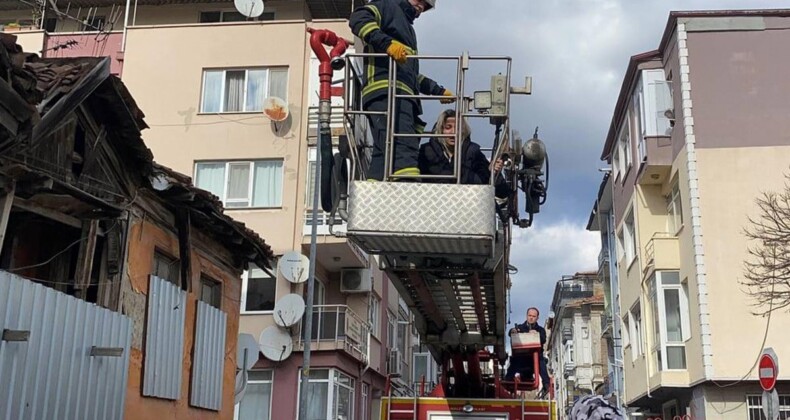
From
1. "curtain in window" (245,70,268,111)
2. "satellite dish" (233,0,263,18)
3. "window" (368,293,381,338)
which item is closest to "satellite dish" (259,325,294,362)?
"window" (368,293,381,338)

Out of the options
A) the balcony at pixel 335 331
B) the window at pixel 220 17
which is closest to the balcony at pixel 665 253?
the balcony at pixel 335 331

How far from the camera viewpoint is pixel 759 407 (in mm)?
18656

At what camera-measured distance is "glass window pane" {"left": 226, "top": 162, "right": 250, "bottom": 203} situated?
22.7m

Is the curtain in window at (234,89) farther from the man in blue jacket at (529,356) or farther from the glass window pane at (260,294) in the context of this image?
the man in blue jacket at (529,356)

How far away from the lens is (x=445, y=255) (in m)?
7.82

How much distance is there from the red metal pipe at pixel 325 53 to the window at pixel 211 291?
528 centimetres

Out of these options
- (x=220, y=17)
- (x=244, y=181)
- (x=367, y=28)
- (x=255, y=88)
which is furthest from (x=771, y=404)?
(x=220, y=17)

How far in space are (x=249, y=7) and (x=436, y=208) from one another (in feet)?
58.7

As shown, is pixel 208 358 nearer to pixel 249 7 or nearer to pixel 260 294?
pixel 260 294

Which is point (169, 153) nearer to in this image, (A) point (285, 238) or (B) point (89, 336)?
(A) point (285, 238)

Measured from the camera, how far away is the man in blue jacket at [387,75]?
7547 mm

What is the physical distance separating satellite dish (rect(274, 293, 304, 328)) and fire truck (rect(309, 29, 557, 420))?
9.18 metres

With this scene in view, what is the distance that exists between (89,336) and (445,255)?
11.5 ft

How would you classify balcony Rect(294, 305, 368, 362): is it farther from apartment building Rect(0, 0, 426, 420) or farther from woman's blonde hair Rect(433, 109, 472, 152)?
woman's blonde hair Rect(433, 109, 472, 152)
